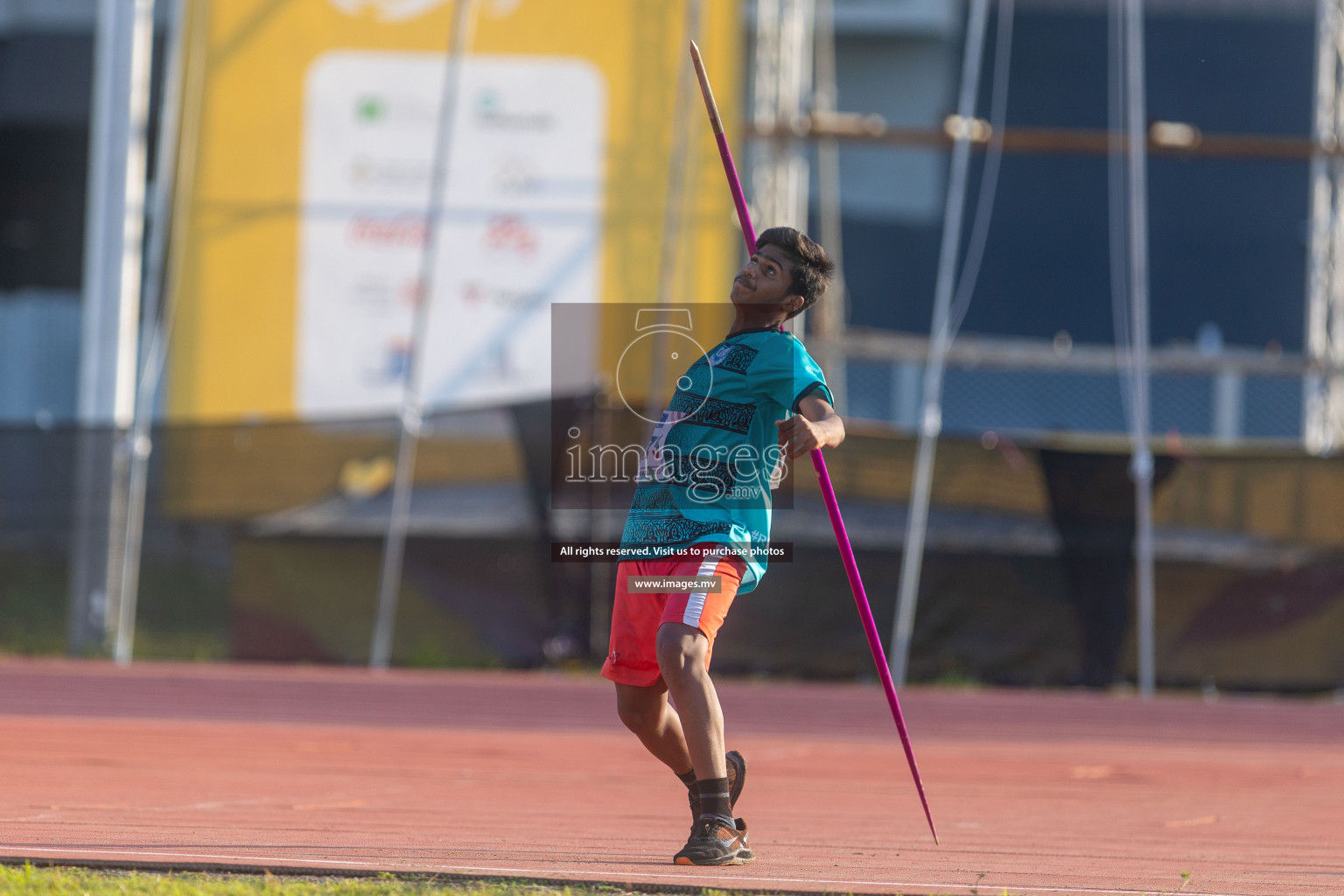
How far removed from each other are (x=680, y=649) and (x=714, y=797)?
416 mm

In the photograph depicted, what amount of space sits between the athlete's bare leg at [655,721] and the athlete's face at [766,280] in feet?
3.64

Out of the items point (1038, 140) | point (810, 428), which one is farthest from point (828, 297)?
point (810, 428)

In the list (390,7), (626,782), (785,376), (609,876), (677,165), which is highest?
(390,7)

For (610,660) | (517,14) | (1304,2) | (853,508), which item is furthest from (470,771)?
(1304,2)

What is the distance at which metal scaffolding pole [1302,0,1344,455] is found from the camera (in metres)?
13.0

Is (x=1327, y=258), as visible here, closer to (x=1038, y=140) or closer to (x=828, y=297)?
(x=1038, y=140)

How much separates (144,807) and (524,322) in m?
8.88

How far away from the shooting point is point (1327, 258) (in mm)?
13195

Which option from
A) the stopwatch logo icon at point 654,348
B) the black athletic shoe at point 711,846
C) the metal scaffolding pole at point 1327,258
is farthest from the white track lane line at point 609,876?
the metal scaffolding pole at point 1327,258

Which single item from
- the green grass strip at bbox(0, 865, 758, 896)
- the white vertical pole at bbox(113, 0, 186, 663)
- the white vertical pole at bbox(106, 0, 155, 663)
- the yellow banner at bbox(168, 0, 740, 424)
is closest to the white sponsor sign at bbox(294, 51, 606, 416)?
the yellow banner at bbox(168, 0, 740, 424)

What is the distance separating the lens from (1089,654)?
36.0ft

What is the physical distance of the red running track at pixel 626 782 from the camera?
430 cm

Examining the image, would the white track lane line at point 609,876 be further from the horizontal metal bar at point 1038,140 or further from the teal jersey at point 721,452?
the horizontal metal bar at point 1038,140

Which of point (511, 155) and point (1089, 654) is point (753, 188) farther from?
point (1089, 654)
